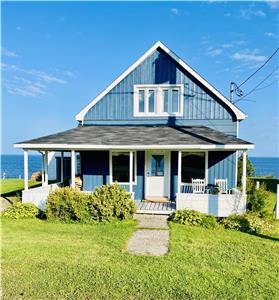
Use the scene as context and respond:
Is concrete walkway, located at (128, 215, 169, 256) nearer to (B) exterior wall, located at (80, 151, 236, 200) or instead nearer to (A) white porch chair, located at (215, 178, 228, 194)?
(B) exterior wall, located at (80, 151, 236, 200)

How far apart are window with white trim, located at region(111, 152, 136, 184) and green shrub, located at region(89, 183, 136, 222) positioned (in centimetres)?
324

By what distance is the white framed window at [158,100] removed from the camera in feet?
44.6

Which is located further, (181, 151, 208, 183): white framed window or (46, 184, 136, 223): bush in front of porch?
(181, 151, 208, 183): white framed window

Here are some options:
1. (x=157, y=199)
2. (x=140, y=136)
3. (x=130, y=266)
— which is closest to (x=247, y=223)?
(x=157, y=199)

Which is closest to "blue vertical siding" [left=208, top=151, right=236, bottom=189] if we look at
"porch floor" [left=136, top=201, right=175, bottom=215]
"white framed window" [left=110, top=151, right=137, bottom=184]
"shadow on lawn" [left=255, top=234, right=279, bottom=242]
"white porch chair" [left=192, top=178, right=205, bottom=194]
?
"white porch chair" [left=192, top=178, right=205, bottom=194]

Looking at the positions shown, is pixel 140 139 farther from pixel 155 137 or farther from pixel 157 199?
pixel 157 199

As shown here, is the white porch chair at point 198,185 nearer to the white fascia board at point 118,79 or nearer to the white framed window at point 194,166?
the white framed window at point 194,166

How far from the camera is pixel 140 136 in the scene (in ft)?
39.1

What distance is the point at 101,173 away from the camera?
12.9 meters

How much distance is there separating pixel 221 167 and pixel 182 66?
17.9ft

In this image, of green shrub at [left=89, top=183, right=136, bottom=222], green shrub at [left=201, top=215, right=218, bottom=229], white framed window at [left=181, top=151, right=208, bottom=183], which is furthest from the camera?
white framed window at [left=181, top=151, right=208, bottom=183]

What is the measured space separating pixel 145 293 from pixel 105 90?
440 inches

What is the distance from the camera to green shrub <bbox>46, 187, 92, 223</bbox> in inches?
359

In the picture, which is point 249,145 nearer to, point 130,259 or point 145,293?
point 130,259
